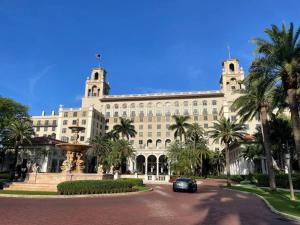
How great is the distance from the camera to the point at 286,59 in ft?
62.6

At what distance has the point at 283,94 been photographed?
918 inches

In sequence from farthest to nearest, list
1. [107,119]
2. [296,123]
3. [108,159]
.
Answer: [107,119], [108,159], [296,123]

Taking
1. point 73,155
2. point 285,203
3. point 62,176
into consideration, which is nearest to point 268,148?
point 285,203

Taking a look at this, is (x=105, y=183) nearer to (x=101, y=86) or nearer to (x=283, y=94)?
(x=283, y=94)

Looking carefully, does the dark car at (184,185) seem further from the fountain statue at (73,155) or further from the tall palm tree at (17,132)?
the tall palm tree at (17,132)

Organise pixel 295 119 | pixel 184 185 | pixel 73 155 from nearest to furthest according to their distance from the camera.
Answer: pixel 295 119
pixel 184 185
pixel 73 155

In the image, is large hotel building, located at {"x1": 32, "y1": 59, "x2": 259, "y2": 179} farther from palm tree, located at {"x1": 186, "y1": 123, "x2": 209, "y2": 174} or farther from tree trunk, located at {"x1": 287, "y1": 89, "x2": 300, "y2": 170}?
tree trunk, located at {"x1": 287, "y1": 89, "x2": 300, "y2": 170}

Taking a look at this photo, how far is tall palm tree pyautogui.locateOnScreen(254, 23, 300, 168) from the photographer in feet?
60.0

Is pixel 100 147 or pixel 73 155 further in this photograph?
pixel 100 147

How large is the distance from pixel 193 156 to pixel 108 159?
19618mm

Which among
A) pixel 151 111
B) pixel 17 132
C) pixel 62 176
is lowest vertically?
pixel 62 176

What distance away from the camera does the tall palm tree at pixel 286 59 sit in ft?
60.0

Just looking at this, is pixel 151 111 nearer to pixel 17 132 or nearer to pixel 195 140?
pixel 195 140

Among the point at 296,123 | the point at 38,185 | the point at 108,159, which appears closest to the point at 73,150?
the point at 38,185
